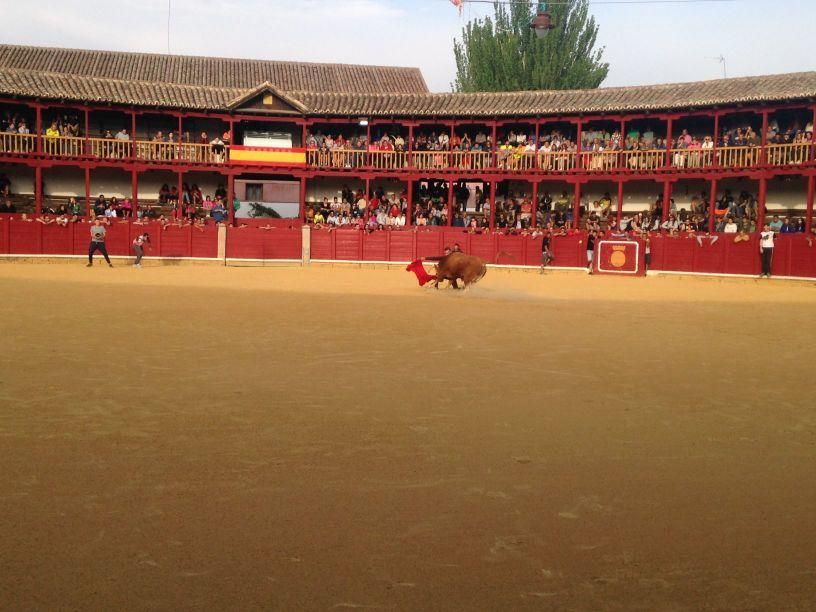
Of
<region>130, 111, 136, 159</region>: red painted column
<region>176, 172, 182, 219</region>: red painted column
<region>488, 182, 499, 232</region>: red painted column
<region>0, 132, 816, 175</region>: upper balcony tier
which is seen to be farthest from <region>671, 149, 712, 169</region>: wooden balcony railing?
<region>130, 111, 136, 159</region>: red painted column

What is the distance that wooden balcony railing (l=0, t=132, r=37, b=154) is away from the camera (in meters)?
27.5

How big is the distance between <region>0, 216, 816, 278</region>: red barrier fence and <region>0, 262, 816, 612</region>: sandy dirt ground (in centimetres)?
1533

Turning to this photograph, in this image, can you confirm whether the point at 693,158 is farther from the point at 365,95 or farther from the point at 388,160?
the point at 365,95

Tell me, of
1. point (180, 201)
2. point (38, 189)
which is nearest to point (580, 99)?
point (180, 201)

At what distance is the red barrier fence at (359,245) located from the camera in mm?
23750

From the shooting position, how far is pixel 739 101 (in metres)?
25.6

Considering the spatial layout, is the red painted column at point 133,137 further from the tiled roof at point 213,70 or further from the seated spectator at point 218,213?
the tiled roof at point 213,70

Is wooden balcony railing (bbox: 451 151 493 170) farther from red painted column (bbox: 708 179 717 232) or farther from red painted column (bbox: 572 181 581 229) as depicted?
red painted column (bbox: 708 179 717 232)

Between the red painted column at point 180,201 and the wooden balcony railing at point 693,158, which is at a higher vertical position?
the wooden balcony railing at point 693,158

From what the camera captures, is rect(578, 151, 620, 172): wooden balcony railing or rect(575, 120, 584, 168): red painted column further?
rect(575, 120, 584, 168): red painted column

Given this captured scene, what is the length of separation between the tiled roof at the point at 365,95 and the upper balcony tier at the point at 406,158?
141cm

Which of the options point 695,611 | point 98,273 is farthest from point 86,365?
point 98,273

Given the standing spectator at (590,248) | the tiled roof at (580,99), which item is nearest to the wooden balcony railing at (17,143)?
the tiled roof at (580,99)

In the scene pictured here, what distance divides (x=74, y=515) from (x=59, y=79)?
97.0 feet
